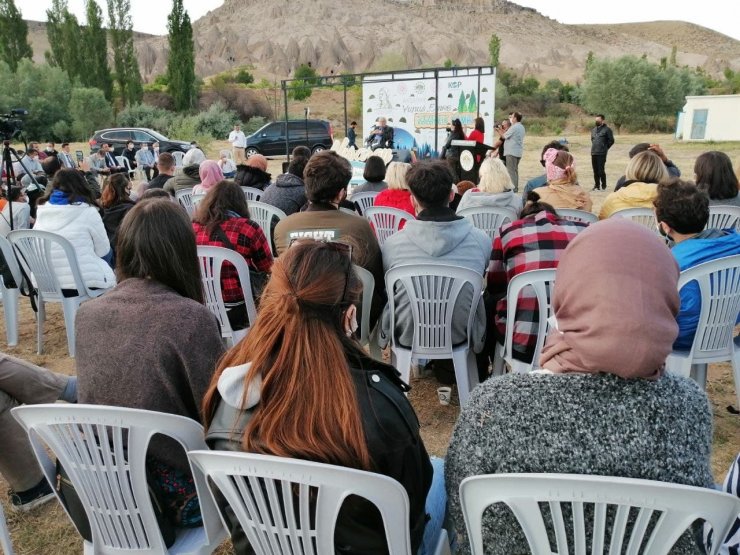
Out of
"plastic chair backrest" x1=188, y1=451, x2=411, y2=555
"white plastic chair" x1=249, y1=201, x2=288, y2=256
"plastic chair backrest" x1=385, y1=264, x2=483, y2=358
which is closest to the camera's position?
"plastic chair backrest" x1=188, y1=451, x2=411, y2=555

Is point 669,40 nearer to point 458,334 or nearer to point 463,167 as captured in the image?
point 463,167

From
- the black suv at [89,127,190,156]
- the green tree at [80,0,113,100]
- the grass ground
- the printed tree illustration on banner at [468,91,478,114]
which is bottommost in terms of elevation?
the grass ground

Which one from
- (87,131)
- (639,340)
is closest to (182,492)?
(639,340)

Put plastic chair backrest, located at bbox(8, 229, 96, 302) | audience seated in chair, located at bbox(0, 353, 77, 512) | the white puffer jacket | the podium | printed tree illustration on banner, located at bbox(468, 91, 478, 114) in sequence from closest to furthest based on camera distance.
A: audience seated in chair, located at bbox(0, 353, 77, 512)
plastic chair backrest, located at bbox(8, 229, 96, 302)
the white puffer jacket
the podium
printed tree illustration on banner, located at bbox(468, 91, 478, 114)

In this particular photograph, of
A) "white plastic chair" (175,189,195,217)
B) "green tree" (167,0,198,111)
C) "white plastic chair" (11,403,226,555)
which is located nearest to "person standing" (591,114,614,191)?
"white plastic chair" (175,189,195,217)

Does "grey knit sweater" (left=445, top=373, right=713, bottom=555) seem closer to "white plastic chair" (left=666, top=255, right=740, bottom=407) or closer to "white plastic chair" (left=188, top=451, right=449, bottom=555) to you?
"white plastic chair" (left=188, top=451, right=449, bottom=555)

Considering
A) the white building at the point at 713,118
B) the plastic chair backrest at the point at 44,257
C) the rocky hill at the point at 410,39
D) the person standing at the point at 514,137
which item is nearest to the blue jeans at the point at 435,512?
the plastic chair backrest at the point at 44,257

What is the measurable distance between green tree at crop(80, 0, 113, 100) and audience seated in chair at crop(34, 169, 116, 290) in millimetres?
35865

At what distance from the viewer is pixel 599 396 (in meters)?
1.14

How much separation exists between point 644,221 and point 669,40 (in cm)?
12414

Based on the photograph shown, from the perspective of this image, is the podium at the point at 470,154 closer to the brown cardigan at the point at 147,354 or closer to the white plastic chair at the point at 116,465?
the brown cardigan at the point at 147,354

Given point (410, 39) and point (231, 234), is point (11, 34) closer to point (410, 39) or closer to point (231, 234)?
point (231, 234)

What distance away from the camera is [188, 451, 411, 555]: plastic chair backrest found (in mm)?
1096

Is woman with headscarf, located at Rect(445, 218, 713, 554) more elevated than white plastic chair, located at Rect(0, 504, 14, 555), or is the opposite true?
woman with headscarf, located at Rect(445, 218, 713, 554)
